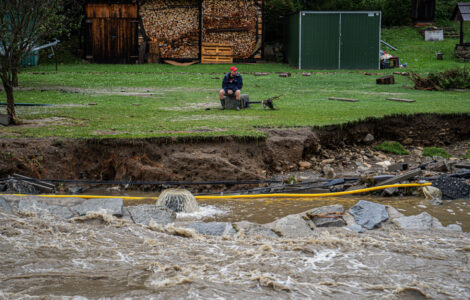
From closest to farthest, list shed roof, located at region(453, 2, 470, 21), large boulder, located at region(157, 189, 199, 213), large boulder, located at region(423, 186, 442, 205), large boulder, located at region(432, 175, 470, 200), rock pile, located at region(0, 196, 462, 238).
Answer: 1. rock pile, located at region(0, 196, 462, 238)
2. large boulder, located at region(157, 189, 199, 213)
3. large boulder, located at region(423, 186, 442, 205)
4. large boulder, located at region(432, 175, 470, 200)
5. shed roof, located at region(453, 2, 470, 21)

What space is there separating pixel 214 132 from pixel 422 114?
5568 mm

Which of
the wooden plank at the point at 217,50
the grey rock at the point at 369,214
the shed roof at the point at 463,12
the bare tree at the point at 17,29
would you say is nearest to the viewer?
the grey rock at the point at 369,214

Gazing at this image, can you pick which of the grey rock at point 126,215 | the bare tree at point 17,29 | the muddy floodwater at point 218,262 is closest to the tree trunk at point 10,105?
the bare tree at point 17,29

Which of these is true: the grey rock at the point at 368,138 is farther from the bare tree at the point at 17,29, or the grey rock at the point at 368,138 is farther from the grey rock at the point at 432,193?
the bare tree at the point at 17,29

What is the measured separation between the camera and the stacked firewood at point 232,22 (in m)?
28.6

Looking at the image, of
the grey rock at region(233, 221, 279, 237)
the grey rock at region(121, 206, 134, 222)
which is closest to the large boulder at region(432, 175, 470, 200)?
the grey rock at region(233, 221, 279, 237)

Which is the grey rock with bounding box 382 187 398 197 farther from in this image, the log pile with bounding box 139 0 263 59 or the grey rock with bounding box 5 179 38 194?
the log pile with bounding box 139 0 263 59

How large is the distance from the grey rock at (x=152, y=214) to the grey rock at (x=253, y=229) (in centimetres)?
103

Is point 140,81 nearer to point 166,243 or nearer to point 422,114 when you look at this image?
point 422,114

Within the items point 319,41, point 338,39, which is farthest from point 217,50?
point 338,39

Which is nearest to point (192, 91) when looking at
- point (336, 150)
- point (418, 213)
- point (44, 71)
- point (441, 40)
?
point (336, 150)

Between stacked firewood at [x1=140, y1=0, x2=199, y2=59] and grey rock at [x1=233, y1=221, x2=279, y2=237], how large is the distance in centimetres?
2275

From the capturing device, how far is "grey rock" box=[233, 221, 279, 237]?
277 inches

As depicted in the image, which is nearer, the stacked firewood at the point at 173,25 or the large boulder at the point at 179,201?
the large boulder at the point at 179,201
